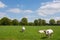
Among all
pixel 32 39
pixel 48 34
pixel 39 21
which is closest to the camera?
pixel 32 39

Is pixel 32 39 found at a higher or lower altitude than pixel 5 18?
lower

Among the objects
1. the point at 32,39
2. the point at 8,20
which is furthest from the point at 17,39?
the point at 8,20

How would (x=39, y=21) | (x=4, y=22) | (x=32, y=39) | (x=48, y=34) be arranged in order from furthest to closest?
(x=39, y=21) < (x=4, y=22) < (x=48, y=34) < (x=32, y=39)

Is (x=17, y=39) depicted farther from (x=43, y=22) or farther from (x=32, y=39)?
(x=43, y=22)

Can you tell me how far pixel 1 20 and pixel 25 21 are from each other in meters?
21.1

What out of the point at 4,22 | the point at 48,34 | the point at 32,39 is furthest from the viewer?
the point at 4,22

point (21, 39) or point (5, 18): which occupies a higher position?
point (5, 18)

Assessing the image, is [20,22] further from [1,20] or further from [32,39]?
[32,39]

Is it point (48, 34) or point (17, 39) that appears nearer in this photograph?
point (17, 39)

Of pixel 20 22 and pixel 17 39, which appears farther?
pixel 20 22

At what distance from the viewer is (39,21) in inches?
5792

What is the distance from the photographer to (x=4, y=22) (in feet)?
445

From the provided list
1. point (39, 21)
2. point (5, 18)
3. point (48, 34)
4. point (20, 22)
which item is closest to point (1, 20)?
point (5, 18)

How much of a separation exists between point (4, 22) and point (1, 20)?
504cm
